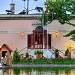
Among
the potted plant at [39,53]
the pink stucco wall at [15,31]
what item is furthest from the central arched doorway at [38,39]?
the potted plant at [39,53]

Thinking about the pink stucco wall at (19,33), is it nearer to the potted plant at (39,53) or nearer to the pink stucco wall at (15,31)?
the pink stucco wall at (15,31)

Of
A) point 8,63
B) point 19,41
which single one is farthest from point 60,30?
point 8,63

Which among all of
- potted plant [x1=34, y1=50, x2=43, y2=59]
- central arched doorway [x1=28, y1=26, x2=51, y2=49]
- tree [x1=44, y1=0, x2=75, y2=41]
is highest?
tree [x1=44, y1=0, x2=75, y2=41]

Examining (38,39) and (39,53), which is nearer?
(39,53)

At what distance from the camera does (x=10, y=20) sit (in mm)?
54094

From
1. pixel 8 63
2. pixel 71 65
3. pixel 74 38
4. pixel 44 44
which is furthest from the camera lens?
pixel 44 44

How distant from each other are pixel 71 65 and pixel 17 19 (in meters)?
13.5

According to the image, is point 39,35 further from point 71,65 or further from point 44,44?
point 71,65

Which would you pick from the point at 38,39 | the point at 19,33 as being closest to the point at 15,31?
the point at 19,33

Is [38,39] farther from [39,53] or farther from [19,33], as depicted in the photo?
[39,53]

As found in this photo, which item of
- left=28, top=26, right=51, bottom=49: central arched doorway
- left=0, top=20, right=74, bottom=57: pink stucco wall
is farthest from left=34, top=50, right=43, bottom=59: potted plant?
left=0, top=20, right=74, bottom=57: pink stucco wall

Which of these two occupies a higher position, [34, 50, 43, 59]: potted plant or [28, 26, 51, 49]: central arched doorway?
[28, 26, 51, 49]: central arched doorway

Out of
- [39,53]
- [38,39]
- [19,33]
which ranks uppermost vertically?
[19,33]

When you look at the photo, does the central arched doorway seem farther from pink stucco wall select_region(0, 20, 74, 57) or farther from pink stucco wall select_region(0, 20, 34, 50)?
pink stucco wall select_region(0, 20, 34, 50)
